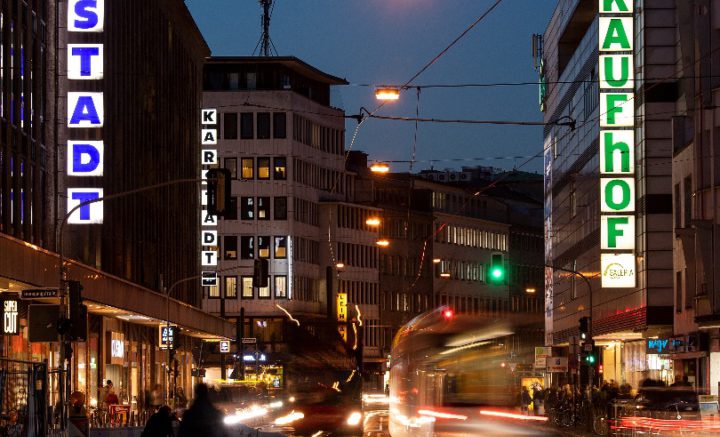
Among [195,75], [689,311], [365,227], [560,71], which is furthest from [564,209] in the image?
[365,227]

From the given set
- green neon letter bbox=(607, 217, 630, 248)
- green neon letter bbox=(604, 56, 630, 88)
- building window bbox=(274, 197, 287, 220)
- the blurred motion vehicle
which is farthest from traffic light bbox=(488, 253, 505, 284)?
building window bbox=(274, 197, 287, 220)

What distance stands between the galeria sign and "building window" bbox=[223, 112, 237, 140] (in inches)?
2238

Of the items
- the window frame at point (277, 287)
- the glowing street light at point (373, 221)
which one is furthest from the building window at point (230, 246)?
the glowing street light at point (373, 221)

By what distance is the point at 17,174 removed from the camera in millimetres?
48719

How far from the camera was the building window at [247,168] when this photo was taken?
395ft

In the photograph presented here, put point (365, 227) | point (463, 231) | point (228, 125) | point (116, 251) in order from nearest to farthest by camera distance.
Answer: point (116, 251)
point (228, 125)
point (365, 227)
point (463, 231)

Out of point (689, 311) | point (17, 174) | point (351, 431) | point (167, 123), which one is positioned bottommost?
point (351, 431)

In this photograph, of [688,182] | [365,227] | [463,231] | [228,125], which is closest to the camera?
[688,182]

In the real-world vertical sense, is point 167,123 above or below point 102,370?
above

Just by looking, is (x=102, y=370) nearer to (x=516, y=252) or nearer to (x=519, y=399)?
(x=519, y=399)

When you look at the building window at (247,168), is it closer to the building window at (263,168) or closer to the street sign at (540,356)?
the building window at (263,168)

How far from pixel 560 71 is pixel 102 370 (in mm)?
39673

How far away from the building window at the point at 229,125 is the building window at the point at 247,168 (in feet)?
6.23

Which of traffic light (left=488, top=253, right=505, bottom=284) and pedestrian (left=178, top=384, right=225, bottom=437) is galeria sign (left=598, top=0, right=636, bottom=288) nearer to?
traffic light (left=488, top=253, right=505, bottom=284)
